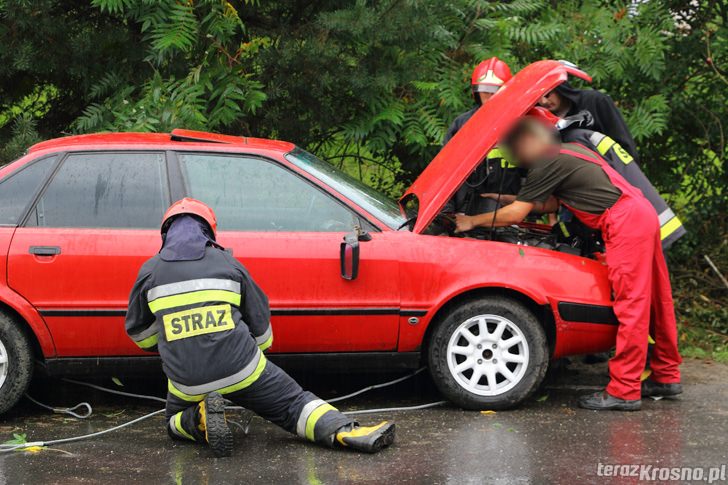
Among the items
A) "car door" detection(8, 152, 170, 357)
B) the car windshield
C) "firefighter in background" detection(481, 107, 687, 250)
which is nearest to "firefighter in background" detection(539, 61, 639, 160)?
"firefighter in background" detection(481, 107, 687, 250)

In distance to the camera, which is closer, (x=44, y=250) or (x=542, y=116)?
(x=44, y=250)

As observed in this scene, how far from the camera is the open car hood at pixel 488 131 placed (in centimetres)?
583

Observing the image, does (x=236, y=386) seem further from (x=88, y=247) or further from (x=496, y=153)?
(x=496, y=153)

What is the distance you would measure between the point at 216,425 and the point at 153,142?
176 cm

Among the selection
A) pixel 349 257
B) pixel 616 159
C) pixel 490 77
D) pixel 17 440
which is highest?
pixel 490 77

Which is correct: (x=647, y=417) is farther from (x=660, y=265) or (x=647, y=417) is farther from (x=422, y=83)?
(x=422, y=83)

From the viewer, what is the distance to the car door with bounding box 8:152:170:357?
5570 millimetres

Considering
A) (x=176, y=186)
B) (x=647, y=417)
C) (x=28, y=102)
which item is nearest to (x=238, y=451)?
(x=176, y=186)

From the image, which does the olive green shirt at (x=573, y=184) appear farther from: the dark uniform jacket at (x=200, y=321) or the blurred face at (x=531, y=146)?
the dark uniform jacket at (x=200, y=321)

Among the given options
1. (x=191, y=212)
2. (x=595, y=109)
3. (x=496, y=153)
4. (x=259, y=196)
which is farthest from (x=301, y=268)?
(x=595, y=109)

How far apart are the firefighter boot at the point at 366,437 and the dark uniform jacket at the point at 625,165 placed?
2142 millimetres

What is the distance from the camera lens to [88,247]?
5.59 m

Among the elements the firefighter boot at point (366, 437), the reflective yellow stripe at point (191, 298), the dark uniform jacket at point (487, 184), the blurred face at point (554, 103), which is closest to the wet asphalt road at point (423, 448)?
the firefighter boot at point (366, 437)

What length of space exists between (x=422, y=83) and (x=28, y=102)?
3.05 meters
